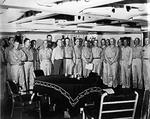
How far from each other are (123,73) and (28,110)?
44.2 inches

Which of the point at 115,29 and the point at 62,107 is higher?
the point at 115,29

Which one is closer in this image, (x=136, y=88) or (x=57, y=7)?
(x=57, y=7)

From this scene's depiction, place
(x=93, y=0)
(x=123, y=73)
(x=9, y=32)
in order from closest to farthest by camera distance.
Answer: (x=9, y=32) < (x=93, y=0) < (x=123, y=73)

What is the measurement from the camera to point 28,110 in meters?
2.30

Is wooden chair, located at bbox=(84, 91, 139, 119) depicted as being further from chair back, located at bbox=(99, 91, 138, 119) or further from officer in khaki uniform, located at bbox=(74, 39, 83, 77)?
officer in khaki uniform, located at bbox=(74, 39, 83, 77)

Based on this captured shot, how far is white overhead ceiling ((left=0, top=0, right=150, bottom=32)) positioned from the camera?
2.18 metres

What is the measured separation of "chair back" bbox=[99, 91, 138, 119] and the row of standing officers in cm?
26

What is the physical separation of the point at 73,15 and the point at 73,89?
2.63 feet

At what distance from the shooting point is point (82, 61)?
2.39 meters

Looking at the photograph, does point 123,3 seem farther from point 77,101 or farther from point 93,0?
point 77,101

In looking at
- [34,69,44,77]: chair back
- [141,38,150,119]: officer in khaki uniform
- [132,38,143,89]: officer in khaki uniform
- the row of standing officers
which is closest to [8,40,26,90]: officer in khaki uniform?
the row of standing officers

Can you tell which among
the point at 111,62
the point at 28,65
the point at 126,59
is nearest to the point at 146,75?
the point at 126,59

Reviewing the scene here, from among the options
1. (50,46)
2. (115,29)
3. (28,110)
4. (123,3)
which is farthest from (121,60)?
(28,110)

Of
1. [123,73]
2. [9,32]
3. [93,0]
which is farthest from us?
[123,73]
